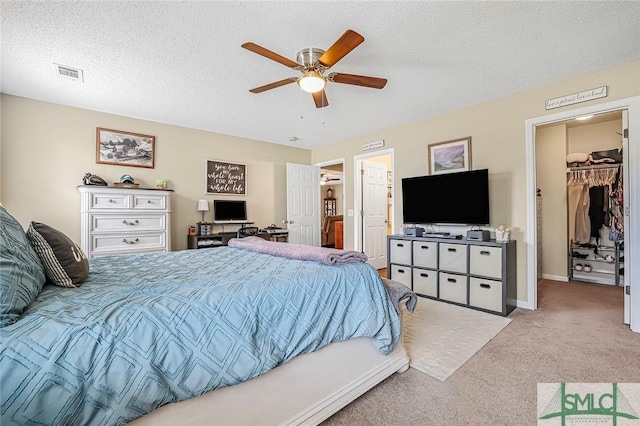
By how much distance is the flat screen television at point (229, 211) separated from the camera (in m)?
4.70

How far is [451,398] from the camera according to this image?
1.70 meters

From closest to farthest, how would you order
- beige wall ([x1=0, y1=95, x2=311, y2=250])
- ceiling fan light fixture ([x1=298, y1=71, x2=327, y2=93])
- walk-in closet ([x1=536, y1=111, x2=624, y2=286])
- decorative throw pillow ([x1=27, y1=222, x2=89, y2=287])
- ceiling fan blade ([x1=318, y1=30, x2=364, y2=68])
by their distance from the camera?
decorative throw pillow ([x1=27, y1=222, x2=89, y2=287]) → ceiling fan blade ([x1=318, y1=30, x2=364, y2=68]) → ceiling fan light fixture ([x1=298, y1=71, x2=327, y2=93]) → beige wall ([x1=0, y1=95, x2=311, y2=250]) → walk-in closet ([x1=536, y1=111, x2=624, y2=286])

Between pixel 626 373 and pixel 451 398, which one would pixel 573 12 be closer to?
pixel 626 373

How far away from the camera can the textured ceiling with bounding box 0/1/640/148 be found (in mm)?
1961

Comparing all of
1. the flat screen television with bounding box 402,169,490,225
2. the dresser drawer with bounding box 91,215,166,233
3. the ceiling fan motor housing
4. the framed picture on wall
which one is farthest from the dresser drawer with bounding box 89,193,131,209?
the framed picture on wall

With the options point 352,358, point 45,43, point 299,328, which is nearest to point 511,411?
point 352,358

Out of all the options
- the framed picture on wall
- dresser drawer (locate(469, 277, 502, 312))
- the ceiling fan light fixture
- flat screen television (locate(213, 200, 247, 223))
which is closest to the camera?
the ceiling fan light fixture

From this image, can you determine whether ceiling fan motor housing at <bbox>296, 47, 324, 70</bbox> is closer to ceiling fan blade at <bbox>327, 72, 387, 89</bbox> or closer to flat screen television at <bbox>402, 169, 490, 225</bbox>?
ceiling fan blade at <bbox>327, 72, 387, 89</bbox>

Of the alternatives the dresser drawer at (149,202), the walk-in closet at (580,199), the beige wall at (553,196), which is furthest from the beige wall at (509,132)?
the dresser drawer at (149,202)

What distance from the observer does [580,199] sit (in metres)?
4.46

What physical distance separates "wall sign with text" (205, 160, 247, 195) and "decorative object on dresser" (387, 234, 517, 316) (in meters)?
2.81

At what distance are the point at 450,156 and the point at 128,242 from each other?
172 inches

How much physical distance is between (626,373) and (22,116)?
20.1ft

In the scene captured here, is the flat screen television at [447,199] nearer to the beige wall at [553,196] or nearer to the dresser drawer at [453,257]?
the dresser drawer at [453,257]
